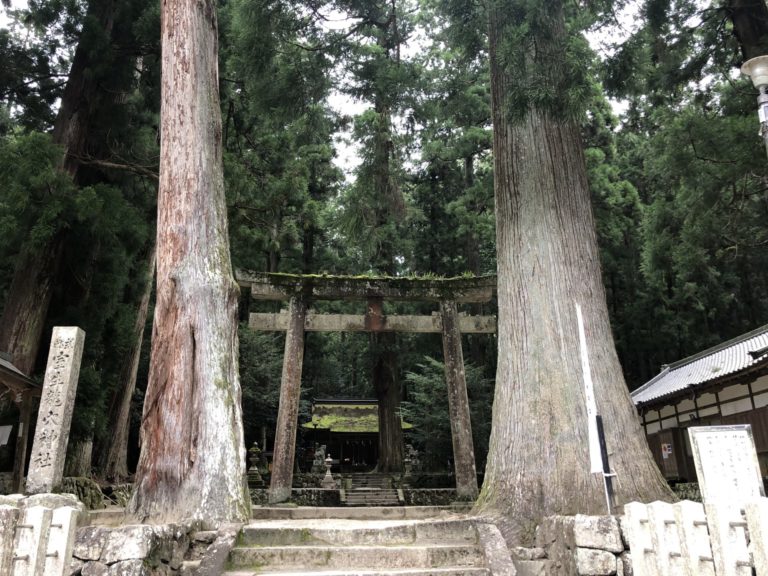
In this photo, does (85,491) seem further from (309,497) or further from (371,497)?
(371,497)

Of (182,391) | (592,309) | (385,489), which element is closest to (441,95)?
(592,309)

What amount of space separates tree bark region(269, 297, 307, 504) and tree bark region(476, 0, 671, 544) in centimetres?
492

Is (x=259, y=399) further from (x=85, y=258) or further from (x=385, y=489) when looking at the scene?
(x=85, y=258)

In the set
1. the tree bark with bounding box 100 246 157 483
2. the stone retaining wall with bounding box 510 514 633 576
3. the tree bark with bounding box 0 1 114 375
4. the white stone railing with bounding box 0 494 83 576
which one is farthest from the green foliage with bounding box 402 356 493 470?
the white stone railing with bounding box 0 494 83 576

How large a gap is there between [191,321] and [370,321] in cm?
554

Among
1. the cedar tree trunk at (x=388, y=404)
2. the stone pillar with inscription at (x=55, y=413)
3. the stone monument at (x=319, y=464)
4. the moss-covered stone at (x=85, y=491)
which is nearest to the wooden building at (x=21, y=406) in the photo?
the moss-covered stone at (x=85, y=491)

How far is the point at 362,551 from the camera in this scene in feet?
14.6

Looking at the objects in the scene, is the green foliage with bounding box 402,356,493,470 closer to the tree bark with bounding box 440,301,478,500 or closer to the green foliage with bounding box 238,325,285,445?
the tree bark with bounding box 440,301,478,500

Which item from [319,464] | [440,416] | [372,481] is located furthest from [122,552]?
[319,464]

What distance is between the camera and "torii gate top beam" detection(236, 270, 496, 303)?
1015 cm

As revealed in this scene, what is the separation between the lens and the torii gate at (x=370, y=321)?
9.77m

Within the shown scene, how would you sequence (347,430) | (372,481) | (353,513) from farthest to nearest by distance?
(347,430), (372,481), (353,513)

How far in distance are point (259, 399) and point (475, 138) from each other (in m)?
10.2

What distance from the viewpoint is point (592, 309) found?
5551mm
